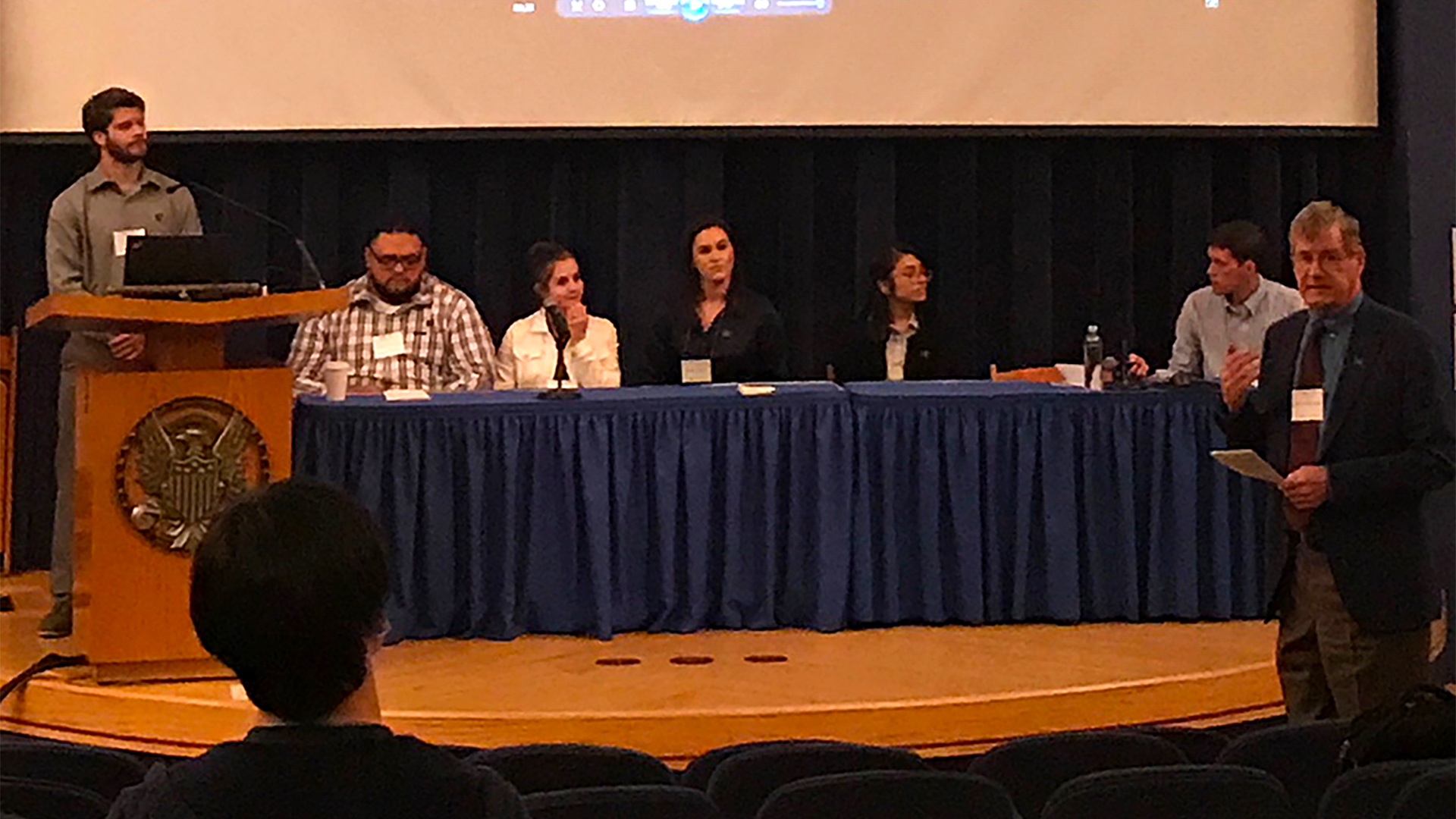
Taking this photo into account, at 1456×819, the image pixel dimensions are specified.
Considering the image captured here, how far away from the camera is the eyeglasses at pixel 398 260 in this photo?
18.2ft

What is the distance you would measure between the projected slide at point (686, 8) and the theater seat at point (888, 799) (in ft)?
15.1

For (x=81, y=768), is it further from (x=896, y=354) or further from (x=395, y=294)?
(x=896, y=354)

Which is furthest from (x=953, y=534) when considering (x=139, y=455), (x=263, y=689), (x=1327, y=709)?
(x=263, y=689)

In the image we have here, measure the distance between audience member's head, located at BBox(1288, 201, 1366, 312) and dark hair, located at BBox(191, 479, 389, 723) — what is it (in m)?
2.29

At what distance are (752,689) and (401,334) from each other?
6.62ft

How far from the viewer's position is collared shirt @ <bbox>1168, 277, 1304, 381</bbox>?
219 inches

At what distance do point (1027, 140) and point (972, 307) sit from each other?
2.29 ft

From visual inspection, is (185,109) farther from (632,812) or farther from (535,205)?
(632,812)

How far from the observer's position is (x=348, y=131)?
6.15 m

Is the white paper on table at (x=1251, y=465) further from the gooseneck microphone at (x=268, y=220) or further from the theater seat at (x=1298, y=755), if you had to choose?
the gooseneck microphone at (x=268, y=220)

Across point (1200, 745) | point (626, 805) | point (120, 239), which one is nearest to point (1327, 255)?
point (1200, 745)

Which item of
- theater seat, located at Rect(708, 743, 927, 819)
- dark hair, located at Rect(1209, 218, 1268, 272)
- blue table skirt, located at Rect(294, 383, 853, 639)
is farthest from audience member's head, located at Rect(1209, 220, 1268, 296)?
theater seat, located at Rect(708, 743, 927, 819)

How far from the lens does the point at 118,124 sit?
440cm

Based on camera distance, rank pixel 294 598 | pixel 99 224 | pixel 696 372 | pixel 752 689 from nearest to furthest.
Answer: pixel 294 598 → pixel 752 689 → pixel 99 224 → pixel 696 372
